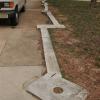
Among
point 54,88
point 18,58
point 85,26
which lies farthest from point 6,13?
point 54,88

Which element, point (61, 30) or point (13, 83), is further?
point (61, 30)

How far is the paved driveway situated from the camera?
562 centimetres

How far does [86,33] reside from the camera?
9852mm

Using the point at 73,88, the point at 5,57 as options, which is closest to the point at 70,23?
the point at 5,57

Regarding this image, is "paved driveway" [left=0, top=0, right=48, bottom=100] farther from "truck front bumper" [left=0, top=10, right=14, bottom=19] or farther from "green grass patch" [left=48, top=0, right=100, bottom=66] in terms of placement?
"green grass patch" [left=48, top=0, right=100, bottom=66]

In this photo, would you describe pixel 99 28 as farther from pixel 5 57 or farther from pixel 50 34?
pixel 5 57

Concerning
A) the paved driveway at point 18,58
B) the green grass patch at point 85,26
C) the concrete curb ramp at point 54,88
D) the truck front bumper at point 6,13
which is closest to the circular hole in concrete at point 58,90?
the concrete curb ramp at point 54,88

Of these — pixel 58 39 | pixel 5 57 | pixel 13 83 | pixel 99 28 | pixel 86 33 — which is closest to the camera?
pixel 13 83

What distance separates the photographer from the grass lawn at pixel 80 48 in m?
6.08

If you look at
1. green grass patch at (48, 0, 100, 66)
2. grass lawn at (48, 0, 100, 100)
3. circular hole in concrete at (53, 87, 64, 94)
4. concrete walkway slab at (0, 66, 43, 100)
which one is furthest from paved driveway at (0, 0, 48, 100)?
green grass patch at (48, 0, 100, 66)

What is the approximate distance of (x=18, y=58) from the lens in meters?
Answer: 7.34

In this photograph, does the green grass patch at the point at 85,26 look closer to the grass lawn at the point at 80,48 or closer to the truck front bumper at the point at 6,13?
the grass lawn at the point at 80,48

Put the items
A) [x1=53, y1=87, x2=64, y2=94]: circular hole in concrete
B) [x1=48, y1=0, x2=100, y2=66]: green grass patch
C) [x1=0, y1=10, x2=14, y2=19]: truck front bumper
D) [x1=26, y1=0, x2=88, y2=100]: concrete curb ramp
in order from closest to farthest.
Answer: [x1=26, y1=0, x2=88, y2=100]: concrete curb ramp, [x1=53, y1=87, x2=64, y2=94]: circular hole in concrete, [x1=48, y1=0, x2=100, y2=66]: green grass patch, [x1=0, y1=10, x2=14, y2=19]: truck front bumper

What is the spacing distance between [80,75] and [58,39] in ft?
9.52
